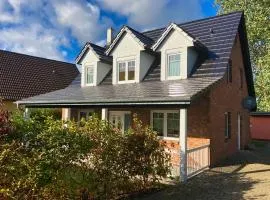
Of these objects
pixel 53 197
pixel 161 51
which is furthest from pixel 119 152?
pixel 161 51

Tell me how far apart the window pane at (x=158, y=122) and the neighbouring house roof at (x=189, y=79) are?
1.67 m

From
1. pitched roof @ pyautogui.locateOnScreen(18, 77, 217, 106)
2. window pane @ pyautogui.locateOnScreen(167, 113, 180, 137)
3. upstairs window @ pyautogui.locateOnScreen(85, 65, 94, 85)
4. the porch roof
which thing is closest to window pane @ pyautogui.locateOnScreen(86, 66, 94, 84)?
upstairs window @ pyautogui.locateOnScreen(85, 65, 94, 85)

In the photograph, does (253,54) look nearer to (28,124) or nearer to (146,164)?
(146,164)

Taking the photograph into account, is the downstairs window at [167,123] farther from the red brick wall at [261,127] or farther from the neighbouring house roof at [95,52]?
the red brick wall at [261,127]

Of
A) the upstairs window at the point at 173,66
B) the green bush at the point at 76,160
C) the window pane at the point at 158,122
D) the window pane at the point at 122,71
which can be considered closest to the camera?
the green bush at the point at 76,160

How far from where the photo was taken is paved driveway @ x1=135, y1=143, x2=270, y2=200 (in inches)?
397

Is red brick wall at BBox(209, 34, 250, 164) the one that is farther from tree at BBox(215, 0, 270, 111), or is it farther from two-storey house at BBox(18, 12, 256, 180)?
tree at BBox(215, 0, 270, 111)

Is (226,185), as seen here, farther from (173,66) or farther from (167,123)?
(173,66)

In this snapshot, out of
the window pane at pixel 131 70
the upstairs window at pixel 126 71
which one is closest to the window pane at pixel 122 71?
the upstairs window at pixel 126 71

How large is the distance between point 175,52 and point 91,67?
706 cm

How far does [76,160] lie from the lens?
28.1ft

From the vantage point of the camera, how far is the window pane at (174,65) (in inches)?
700

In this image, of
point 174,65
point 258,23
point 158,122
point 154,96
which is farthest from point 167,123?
point 258,23

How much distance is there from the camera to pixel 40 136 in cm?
796
